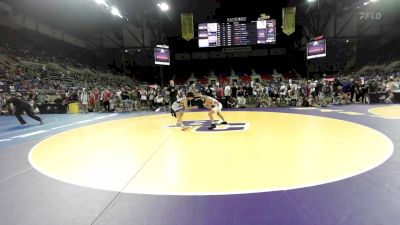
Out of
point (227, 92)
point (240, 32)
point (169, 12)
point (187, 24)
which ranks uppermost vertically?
point (169, 12)

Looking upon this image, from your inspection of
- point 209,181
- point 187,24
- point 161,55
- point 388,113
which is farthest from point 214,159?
point 161,55

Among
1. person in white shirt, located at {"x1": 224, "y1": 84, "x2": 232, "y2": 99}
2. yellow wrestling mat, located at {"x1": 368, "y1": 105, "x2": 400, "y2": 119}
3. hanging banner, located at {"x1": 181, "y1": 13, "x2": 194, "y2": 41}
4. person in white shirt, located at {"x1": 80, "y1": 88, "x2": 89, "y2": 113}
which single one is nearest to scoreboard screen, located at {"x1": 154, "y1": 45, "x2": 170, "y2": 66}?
hanging banner, located at {"x1": 181, "y1": 13, "x2": 194, "y2": 41}

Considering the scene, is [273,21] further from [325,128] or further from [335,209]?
[335,209]

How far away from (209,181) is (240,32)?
704 inches

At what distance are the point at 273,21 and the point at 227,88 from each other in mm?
7041

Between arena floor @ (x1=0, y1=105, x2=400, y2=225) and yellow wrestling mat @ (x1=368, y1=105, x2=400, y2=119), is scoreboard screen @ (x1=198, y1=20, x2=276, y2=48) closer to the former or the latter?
yellow wrestling mat @ (x1=368, y1=105, x2=400, y2=119)

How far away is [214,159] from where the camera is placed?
4.52 metres

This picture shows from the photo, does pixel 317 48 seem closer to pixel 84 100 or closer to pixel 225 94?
pixel 225 94

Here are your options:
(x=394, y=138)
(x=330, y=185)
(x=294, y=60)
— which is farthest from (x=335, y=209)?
(x=294, y=60)

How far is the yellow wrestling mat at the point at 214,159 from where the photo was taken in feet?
11.3

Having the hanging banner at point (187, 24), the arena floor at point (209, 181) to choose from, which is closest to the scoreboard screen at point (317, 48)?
the hanging banner at point (187, 24)

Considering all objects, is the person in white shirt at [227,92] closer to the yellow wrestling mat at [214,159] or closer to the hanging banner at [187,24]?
the hanging banner at [187,24]

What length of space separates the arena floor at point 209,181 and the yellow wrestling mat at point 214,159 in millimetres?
14

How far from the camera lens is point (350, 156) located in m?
4.36
